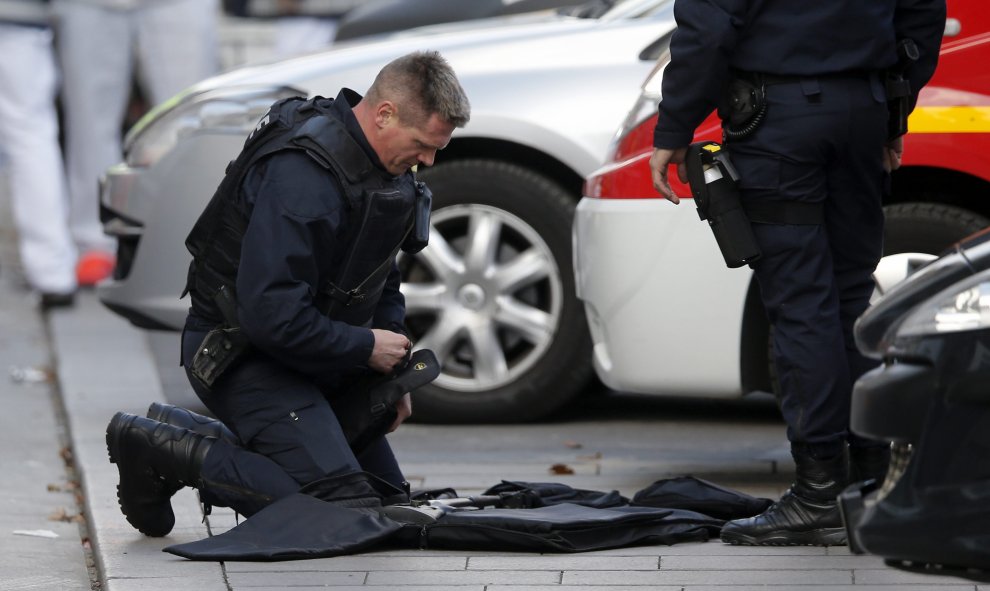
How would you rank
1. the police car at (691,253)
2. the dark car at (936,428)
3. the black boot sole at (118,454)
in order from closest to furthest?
the dark car at (936,428) → the black boot sole at (118,454) → the police car at (691,253)

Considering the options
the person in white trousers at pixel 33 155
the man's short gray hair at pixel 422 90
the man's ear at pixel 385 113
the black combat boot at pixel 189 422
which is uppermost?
the man's short gray hair at pixel 422 90

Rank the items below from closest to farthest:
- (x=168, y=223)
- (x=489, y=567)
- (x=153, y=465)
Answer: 1. (x=489, y=567)
2. (x=153, y=465)
3. (x=168, y=223)

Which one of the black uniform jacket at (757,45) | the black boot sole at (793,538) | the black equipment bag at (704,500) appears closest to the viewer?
the black uniform jacket at (757,45)

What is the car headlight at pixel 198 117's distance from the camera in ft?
21.0

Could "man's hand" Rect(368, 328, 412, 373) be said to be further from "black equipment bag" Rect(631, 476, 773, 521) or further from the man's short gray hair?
"black equipment bag" Rect(631, 476, 773, 521)

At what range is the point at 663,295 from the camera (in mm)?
5262

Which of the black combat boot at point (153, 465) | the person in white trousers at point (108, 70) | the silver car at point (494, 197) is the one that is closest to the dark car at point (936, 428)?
the black combat boot at point (153, 465)

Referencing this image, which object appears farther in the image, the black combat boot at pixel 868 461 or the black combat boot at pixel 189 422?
the black combat boot at pixel 189 422

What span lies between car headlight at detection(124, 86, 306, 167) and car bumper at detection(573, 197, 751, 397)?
4.98ft

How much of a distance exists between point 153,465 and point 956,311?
228 cm

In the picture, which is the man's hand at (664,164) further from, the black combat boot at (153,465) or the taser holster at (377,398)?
the black combat boot at (153,465)

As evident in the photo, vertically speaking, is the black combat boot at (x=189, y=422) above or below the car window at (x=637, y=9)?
below

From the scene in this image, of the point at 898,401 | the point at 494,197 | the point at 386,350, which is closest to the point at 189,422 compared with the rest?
the point at 386,350

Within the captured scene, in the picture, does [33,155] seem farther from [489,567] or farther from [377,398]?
[489,567]
